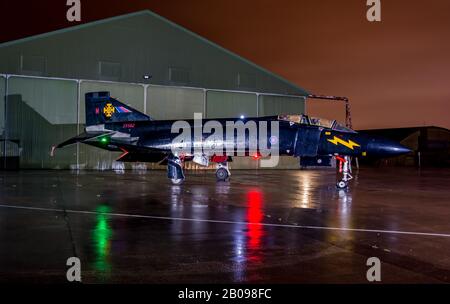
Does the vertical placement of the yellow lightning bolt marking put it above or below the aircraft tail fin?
below

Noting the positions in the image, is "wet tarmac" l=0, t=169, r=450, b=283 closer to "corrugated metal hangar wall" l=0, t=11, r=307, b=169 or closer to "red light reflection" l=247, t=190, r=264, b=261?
"red light reflection" l=247, t=190, r=264, b=261

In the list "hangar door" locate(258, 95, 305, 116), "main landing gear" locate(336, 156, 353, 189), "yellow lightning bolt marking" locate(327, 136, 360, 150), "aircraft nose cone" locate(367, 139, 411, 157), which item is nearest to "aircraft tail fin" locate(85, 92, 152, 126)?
"yellow lightning bolt marking" locate(327, 136, 360, 150)

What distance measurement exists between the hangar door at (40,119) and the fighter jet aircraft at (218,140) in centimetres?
978

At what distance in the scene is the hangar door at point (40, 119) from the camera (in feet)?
95.3

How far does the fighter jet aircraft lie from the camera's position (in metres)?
16.9

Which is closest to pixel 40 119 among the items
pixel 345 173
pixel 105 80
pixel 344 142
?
pixel 105 80

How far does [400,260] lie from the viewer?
5.89 metres

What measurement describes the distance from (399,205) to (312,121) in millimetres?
6453

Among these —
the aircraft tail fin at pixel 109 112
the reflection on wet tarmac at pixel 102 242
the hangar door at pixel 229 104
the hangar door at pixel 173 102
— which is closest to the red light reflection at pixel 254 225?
the reflection on wet tarmac at pixel 102 242

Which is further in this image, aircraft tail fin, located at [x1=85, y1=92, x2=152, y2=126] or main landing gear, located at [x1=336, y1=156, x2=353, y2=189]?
aircraft tail fin, located at [x1=85, y1=92, x2=152, y2=126]

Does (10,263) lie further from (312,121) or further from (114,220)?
(312,121)

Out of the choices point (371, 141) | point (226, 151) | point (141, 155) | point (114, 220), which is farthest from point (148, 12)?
point (114, 220)

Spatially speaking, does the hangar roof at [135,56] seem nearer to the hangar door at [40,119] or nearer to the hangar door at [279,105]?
the hangar door at [279,105]

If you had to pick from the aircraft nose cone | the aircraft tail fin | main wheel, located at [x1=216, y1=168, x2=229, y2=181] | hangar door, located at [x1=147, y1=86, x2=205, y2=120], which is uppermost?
hangar door, located at [x1=147, y1=86, x2=205, y2=120]
